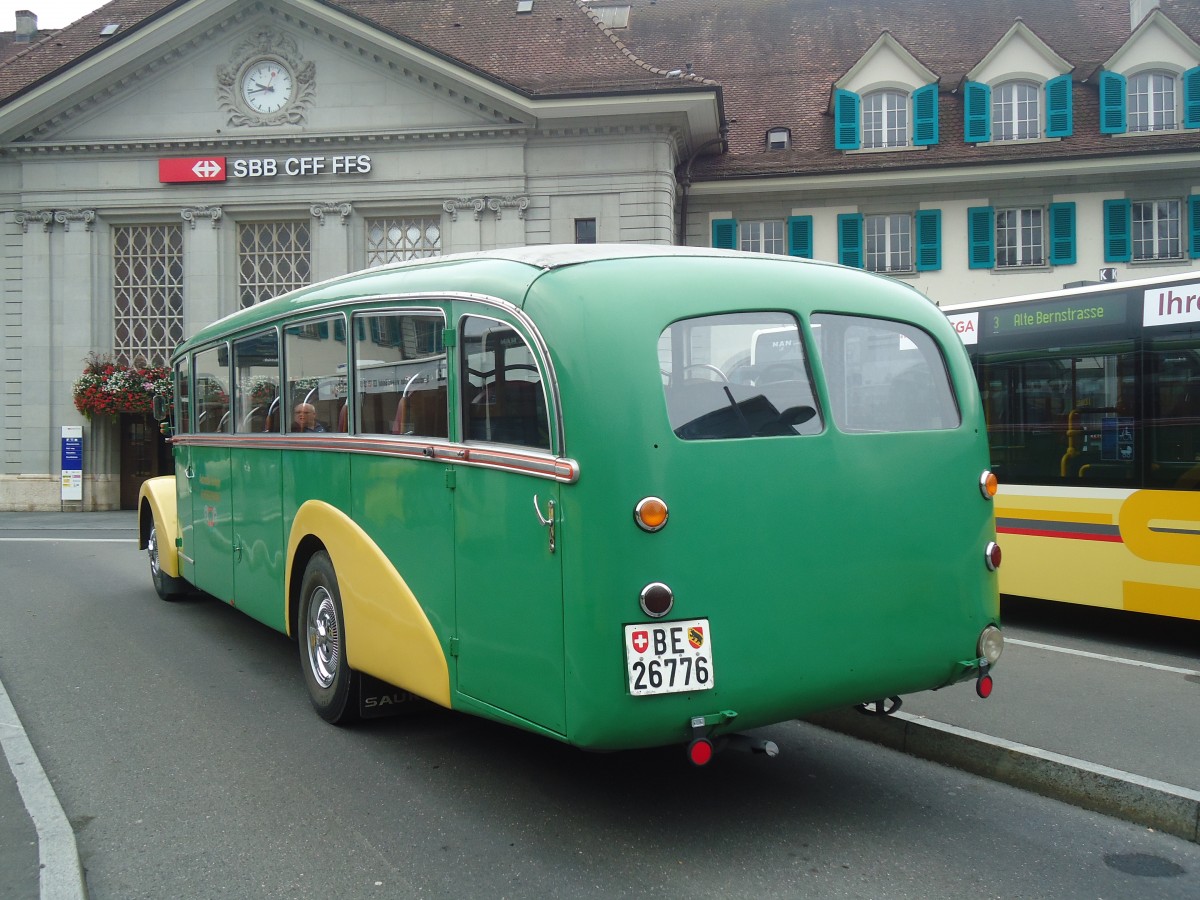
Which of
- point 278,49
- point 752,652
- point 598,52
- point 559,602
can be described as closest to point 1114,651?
point 752,652

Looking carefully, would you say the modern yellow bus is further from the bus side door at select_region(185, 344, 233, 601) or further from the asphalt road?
the bus side door at select_region(185, 344, 233, 601)

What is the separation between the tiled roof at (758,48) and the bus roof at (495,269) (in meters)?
21.4

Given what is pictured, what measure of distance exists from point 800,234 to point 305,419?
24.2 metres

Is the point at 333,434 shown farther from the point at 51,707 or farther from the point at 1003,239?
the point at 1003,239

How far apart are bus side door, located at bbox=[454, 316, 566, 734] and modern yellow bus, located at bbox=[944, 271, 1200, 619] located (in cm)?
587

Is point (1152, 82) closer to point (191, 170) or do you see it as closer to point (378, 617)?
point (191, 170)

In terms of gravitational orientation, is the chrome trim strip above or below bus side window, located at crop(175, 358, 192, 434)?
below

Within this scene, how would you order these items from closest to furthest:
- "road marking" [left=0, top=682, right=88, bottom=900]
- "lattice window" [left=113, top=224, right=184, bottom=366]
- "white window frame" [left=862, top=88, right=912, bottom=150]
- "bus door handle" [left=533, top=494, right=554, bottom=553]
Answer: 1. "road marking" [left=0, top=682, right=88, bottom=900]
2. "bus door handle" [left=533, top=494, right=554, bottom=553]
3. "lattice window" [left=113, top=224, right=184, bottom=366]
4. "white window frame" [left=862, top=88, right=912, bottom=150]

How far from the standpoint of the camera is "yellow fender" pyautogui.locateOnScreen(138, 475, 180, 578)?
10430 millimetres

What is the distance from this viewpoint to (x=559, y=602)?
14.3ft

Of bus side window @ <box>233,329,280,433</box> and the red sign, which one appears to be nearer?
bus side window @ <box>233,329,280,433</box>

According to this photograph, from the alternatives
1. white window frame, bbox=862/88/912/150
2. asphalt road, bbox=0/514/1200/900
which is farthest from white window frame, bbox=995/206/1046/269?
asphalt road, bbox=0/514/1200/900

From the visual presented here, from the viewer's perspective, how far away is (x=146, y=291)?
2956 centimetres

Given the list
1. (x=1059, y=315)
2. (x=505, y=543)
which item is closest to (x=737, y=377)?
(x=505, y=543)
